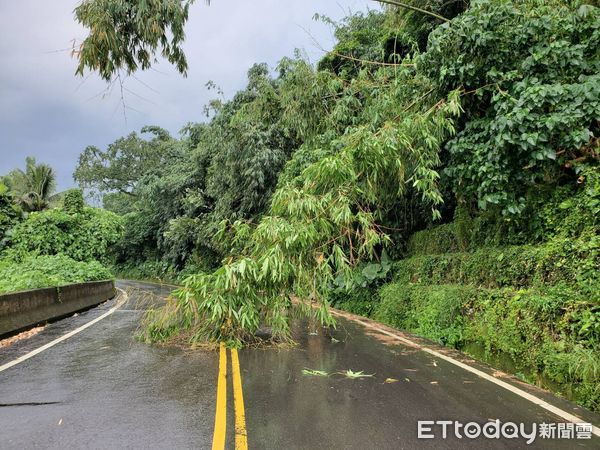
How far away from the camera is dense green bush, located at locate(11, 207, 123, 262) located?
886 inches

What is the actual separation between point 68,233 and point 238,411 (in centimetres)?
2222

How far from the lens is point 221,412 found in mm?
5094

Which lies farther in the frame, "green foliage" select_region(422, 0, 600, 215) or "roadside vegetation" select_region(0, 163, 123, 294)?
"roadside vegetation" select_region(0, 163, 123, 294)

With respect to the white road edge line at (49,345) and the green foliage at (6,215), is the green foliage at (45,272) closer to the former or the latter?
the green foliage at (6,215)

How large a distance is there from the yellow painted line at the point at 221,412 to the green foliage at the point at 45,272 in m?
9.13

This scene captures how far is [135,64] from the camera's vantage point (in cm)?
765

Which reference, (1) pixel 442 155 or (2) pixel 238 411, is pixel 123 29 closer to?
(2) pixel 238 411

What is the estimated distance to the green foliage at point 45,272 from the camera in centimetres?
1407

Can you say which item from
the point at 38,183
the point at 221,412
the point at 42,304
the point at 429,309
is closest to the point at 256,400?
the point at 221,412

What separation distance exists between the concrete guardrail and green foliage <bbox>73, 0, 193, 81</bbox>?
556 centimetres

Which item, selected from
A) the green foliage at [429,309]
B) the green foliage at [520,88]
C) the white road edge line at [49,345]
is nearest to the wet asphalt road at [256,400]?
the white road edge line at [49,345]

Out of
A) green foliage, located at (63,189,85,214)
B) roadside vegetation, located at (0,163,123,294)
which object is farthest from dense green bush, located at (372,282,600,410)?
green foliage, located at (63,189,85,214)

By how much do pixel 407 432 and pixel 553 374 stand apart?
303 cm

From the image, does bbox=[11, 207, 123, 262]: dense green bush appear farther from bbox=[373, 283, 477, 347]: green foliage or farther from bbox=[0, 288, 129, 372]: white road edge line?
bbox=[373, 283, 477, 347]: green foliage
